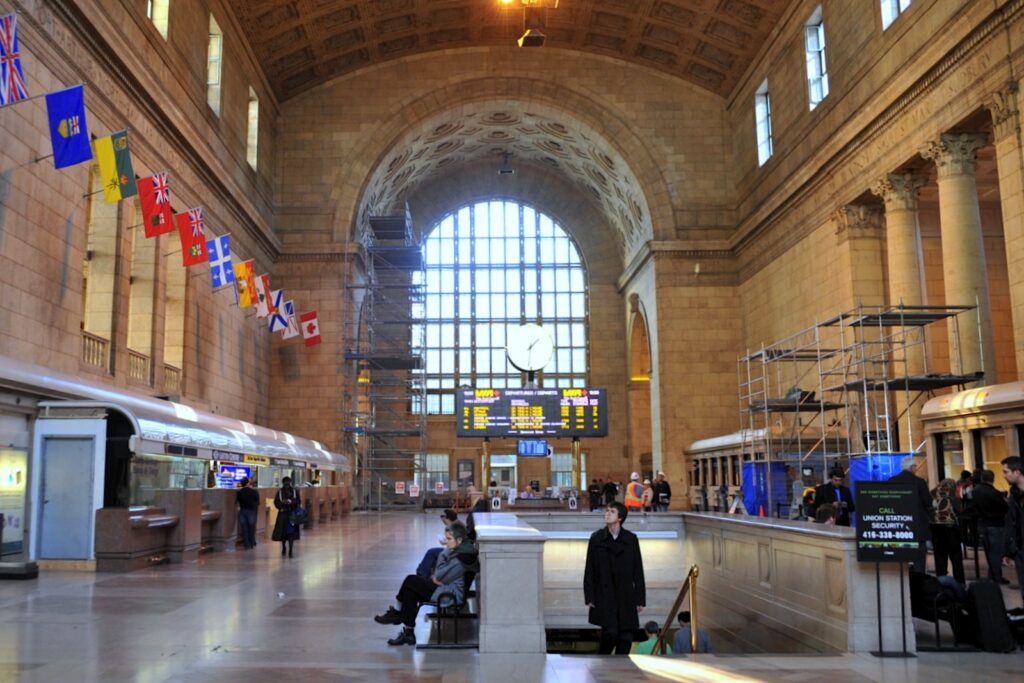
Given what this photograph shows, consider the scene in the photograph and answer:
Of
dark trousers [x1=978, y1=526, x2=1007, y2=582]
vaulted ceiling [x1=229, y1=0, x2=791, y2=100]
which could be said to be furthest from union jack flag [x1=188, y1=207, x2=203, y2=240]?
dark trousers [x1=978, y1=526, x2=1007, y2=582]

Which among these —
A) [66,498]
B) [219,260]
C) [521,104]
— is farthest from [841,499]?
[521,104]

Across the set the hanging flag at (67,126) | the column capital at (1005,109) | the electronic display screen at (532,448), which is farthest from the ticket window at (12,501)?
the column capital at (1005,109)

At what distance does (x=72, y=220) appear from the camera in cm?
1669

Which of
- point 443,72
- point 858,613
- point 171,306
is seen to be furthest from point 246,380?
point 858,613

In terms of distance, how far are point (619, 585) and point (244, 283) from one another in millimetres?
18793

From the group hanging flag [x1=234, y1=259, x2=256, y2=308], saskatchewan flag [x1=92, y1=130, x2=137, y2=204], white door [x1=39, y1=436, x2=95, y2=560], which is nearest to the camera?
white door [x1=39, y1=436, x2=95, y2=560]

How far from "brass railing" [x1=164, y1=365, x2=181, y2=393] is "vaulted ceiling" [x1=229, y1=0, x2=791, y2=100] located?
11816 millimetres

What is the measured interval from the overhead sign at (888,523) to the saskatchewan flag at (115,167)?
13.2 metres

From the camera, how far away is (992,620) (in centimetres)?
741

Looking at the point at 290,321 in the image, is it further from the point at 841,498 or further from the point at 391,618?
the point at 391,618

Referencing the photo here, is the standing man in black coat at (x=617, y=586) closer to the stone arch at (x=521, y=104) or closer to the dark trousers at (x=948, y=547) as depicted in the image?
the dark trousers at (x=948, y=547)

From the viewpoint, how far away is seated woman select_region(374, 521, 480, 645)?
7598 mm

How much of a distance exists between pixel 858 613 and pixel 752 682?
2202mm

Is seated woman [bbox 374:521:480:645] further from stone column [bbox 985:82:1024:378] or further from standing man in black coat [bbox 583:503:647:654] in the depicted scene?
stone column [bbox 985:82:1024:378]
